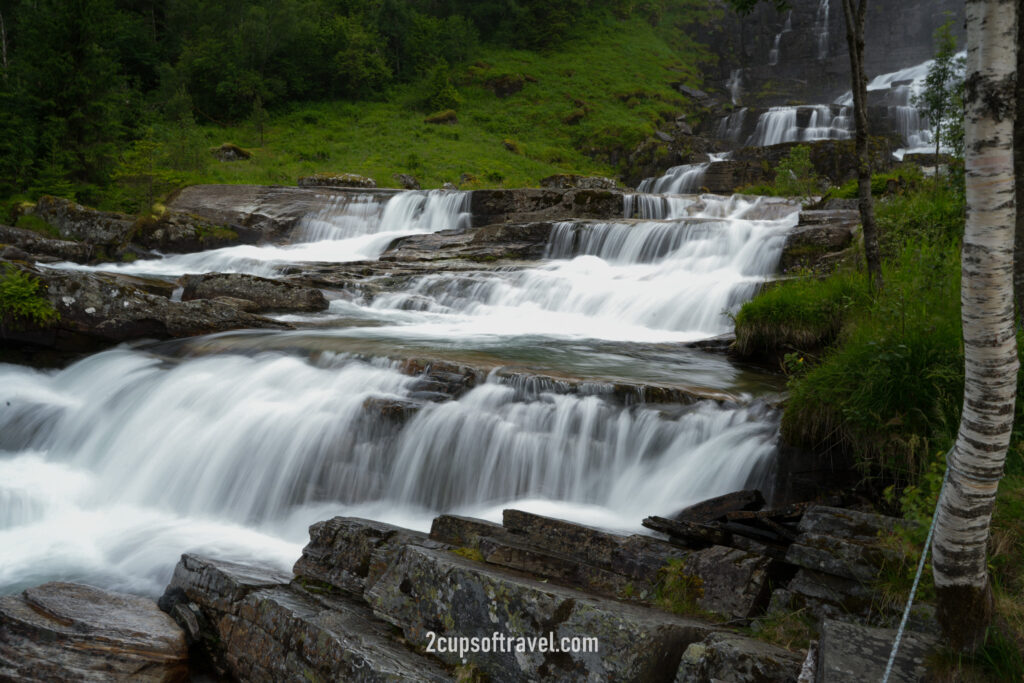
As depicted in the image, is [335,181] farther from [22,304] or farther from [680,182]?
[22,304]

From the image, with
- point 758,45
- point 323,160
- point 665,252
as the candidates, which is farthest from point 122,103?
point 758,45

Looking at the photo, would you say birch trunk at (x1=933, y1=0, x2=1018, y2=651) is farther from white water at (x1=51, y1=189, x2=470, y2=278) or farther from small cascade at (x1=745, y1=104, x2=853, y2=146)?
small cascade at (x1=745, y1=104, x2=853, y2=146)

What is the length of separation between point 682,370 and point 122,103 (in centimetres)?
2612

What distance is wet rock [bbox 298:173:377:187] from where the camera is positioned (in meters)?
24.9

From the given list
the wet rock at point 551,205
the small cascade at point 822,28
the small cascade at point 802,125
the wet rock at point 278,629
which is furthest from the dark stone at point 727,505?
the small cascade at point 822,28

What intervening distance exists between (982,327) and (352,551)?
12.8ft

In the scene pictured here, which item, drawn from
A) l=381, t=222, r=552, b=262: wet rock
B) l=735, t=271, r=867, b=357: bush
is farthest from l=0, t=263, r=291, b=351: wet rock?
l=735, t=271, r=867, b=357: bush

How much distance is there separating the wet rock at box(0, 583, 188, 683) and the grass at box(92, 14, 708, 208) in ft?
68.0

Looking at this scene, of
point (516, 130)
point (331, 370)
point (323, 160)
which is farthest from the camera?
point (516, 130)

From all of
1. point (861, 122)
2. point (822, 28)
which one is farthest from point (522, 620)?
point (822, 28)

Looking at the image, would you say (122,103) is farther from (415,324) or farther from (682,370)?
(682,370)

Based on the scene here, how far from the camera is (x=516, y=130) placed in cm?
3831

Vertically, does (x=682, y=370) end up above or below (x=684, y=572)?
above

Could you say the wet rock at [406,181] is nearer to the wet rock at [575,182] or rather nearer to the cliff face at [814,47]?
the wet rock at [575,182]
